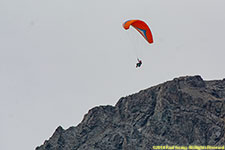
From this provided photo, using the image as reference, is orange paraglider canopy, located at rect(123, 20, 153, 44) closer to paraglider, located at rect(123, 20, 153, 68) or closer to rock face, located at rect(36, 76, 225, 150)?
paraglider, located at rect(123, 20, 153, 68)

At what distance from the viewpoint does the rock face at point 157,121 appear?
16125cm

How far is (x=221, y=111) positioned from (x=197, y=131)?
5.59 meters

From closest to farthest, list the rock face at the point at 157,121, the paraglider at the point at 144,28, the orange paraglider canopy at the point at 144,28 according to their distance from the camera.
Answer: the paraglider at the point at 144,28 < the orange paraglider canopy at the point at 144,28 < the rock face at the point at 157,121

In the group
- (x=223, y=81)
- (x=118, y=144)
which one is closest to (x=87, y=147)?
(x=118, y=144)

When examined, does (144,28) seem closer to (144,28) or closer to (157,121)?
(144,28)

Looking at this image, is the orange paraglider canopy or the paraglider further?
the orange paraglider canopy

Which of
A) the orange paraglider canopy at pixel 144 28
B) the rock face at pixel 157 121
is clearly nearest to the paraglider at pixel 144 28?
the orange paraglider canopy at pixel 144 28

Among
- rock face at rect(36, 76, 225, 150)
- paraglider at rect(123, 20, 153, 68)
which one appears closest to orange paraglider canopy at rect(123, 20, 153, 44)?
paraglider at rect(123, 20, 153, 68)

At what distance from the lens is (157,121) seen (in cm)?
16438

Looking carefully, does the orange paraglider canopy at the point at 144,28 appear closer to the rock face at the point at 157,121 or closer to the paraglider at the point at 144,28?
the paraglider at the point at 144,28

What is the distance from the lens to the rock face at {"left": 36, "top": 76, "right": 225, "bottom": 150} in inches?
6348

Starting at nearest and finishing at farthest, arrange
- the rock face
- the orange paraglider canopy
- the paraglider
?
the paraglider
the orange paraglider canopy
the rock face

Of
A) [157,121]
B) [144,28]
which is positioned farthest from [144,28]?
[157,121]

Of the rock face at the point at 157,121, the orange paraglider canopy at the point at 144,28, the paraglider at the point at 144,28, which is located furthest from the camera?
the rock face at the point at 157,121
